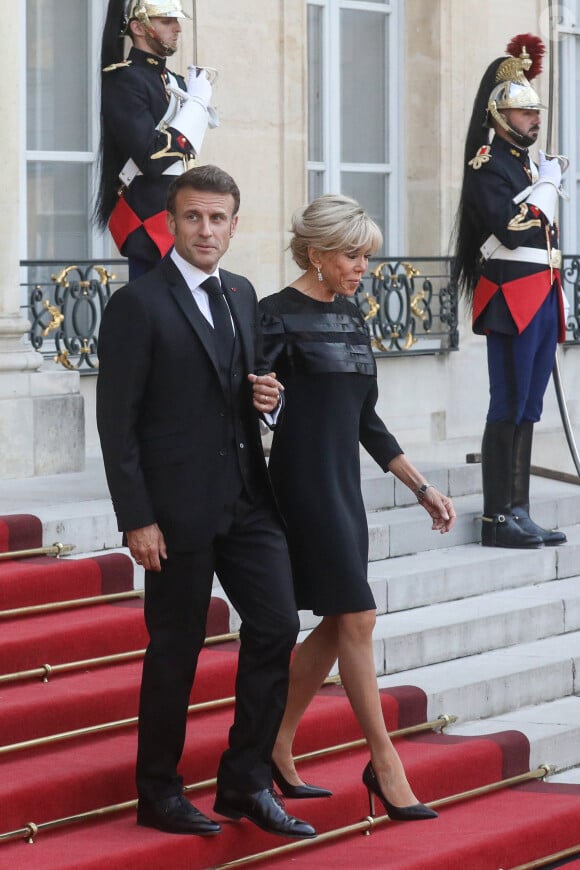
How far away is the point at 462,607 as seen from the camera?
6.98 m

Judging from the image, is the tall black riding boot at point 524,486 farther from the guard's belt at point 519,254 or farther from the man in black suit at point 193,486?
the man in black suit at point 193,486

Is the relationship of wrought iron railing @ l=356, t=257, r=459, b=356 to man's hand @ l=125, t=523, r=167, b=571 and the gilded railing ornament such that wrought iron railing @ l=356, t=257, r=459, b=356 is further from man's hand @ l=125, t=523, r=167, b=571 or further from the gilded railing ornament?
man's hand @ l=125, t=523, r=167, b=571

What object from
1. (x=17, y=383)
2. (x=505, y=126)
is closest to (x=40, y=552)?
(x=17, y=383)

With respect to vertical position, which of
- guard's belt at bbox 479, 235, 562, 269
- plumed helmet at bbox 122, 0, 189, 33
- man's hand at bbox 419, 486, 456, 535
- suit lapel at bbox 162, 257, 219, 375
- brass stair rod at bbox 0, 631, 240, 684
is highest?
plumed helmet at bbox 122, 0, 189, 33

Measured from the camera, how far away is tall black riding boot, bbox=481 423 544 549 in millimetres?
7594

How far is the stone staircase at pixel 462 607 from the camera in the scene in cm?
619

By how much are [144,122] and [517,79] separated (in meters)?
1.73

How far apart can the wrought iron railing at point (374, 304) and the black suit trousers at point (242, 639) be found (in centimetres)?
428

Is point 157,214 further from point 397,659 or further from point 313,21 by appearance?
point 313,21

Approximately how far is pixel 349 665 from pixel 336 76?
6721mm

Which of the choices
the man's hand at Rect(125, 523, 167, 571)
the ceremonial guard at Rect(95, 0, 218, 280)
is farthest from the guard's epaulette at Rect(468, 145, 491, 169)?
the man's hand at Rect(125, 523, 167, 571)

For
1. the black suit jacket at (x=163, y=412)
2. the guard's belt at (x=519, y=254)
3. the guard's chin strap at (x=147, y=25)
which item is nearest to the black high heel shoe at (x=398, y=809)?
the black suit jacket at (x=163, y=412)

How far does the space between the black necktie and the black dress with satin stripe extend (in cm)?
24

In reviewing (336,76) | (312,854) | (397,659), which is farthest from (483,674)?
(336,76)
